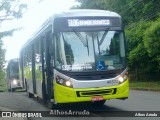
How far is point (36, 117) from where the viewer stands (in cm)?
1362

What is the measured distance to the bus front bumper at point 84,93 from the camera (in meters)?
13.1

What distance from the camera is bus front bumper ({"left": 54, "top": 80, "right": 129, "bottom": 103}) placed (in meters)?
13.1

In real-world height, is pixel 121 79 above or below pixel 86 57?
below

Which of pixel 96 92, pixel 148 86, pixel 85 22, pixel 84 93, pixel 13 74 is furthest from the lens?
pixel 13 74

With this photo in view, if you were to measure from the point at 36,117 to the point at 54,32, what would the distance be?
114 inches

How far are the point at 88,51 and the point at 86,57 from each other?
0.70 feet

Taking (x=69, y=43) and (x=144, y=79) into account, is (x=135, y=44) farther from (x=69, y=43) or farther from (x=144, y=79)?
(x=69, y=43)

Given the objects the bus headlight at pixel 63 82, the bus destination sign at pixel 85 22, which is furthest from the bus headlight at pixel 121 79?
the bus destination sign at pixel 85 22

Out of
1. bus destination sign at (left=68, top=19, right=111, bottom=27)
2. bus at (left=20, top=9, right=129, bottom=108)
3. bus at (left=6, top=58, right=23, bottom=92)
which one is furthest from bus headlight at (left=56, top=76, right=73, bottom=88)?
bus at (left=6, top=58, right=23, bottom=92)

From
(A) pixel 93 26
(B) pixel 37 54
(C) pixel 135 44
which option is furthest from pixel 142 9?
(A) pixel 93 26

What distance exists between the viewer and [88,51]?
44.2ft

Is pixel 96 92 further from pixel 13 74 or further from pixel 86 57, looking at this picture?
pixel 13 74

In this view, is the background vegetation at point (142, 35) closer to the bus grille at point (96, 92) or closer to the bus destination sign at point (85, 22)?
the bus destination sign at point (85, 22)

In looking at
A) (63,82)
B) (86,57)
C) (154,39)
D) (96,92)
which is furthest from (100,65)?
(154,39)
